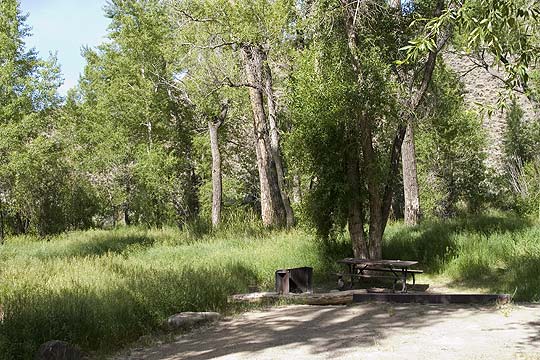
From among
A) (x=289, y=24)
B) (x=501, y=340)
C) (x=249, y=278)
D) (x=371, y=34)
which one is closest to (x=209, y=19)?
(x=289, y=24)

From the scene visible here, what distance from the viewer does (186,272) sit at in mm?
10422

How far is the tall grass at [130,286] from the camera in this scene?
7.10 metres

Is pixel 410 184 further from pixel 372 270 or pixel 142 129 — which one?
pixel 142 129

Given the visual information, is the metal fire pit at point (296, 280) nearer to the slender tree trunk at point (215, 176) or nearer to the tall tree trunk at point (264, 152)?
the tall tree trunk at point (264, 152)

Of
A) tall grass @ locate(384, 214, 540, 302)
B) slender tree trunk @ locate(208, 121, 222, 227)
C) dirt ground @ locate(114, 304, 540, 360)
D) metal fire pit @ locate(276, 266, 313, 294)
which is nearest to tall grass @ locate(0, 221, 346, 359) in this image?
dirt ground @ locate(114, 304, 540, 360)

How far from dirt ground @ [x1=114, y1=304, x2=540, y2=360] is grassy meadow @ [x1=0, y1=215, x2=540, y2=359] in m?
0.74

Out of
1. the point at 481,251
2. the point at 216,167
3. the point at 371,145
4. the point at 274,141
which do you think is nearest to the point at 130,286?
the point at 371,145

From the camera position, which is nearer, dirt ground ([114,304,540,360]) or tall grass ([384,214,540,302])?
dirt ground ([114,304,540,360])

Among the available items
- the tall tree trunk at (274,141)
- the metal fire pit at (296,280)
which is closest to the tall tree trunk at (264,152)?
the tall tree trunk at (274,141)

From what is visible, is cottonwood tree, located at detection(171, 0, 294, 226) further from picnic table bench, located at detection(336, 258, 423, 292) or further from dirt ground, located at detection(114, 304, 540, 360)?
dirt ground, located at detection(114, 304, 540, 360)

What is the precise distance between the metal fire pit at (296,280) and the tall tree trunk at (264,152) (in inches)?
345

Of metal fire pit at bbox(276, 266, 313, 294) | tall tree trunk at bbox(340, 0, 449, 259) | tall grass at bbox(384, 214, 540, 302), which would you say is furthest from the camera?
tall tree trunk at bbox(340, 0, 449, 259)

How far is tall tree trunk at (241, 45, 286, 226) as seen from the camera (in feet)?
62.9

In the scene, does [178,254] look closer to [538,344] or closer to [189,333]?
[189,333]
